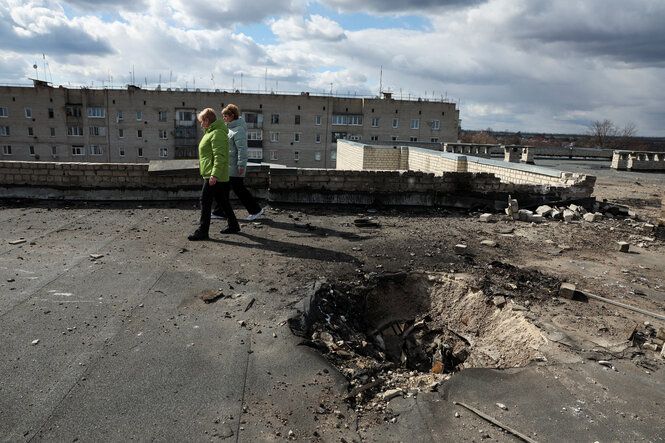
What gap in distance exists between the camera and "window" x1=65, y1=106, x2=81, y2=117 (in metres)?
51.8

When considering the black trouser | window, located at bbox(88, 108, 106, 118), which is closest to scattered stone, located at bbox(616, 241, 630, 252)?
the black trouser

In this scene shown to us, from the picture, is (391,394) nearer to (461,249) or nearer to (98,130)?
(461,249)

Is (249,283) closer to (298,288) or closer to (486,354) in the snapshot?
(298,288)

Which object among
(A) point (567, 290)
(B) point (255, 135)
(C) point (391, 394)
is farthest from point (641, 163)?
(B) point (255, 135)

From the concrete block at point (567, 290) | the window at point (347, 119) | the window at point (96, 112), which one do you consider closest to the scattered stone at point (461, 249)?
the concrete block at point (567, 290)

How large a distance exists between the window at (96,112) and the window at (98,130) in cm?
128

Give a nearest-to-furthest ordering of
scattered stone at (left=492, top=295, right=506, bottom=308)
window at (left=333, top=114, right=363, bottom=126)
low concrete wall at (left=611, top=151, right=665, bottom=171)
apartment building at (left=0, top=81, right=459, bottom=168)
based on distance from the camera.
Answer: scattered stone at (left=492, top=295, right=506, bottom=308) → low concrete wall at (left=611, top=151, right=665, bottom=171) → apartment building at (left=0, top=81, right=459, bottom=168) → window at (left=333, top=114, right=363, bottom=126)

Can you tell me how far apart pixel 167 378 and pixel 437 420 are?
2.02 m

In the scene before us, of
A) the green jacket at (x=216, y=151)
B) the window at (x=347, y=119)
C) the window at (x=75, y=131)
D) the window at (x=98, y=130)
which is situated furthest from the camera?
the window at (x=347, y=119)

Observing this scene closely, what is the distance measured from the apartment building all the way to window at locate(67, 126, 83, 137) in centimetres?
4

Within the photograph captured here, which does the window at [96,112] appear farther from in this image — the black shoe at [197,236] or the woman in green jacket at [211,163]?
the black shoe at [197,236]

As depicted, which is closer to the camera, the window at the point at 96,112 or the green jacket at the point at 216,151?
the green jacket at the point at 216,151

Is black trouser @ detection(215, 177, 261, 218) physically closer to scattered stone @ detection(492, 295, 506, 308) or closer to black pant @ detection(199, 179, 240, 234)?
black pant @ detection(199, 179, 240, 234)

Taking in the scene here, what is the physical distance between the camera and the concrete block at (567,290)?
5.20 metres
